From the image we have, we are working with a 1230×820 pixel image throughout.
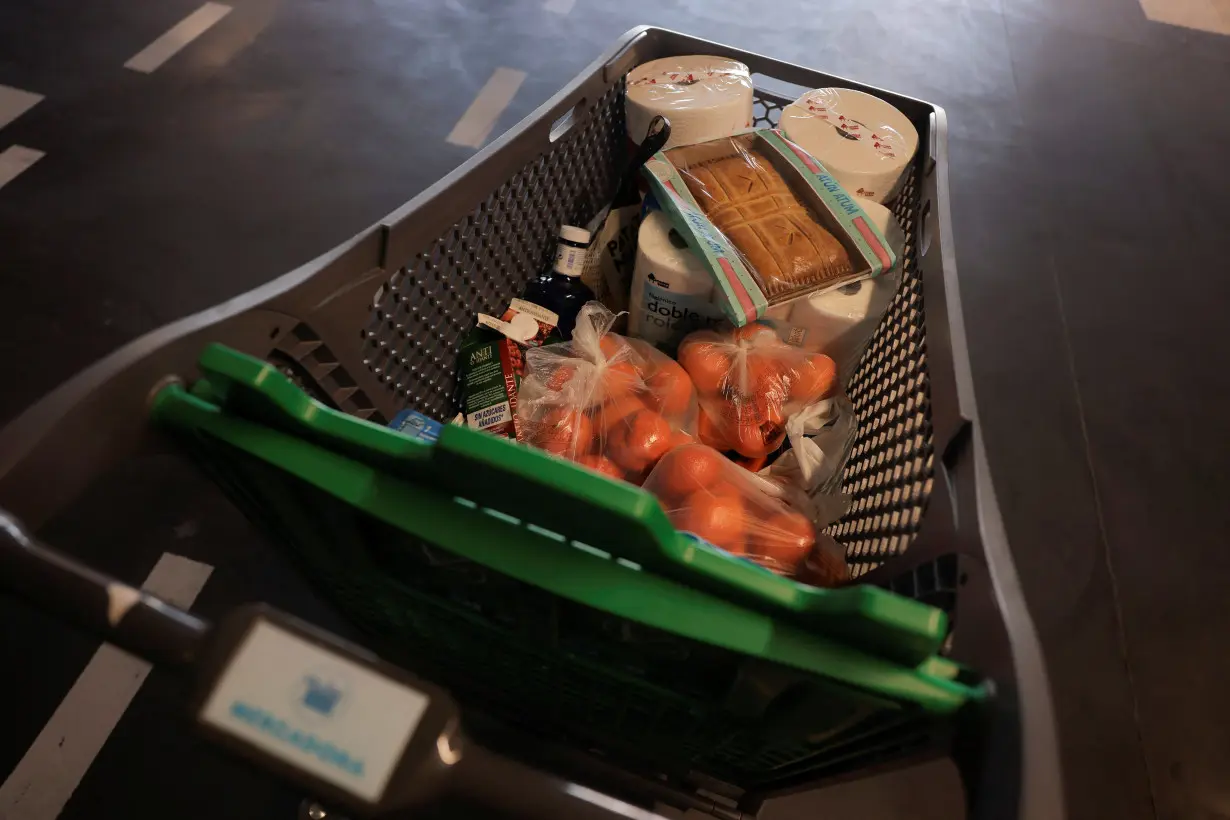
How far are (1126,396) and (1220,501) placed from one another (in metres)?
0.21

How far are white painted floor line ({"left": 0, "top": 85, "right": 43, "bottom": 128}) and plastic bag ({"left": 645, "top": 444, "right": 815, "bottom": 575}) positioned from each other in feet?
5.08

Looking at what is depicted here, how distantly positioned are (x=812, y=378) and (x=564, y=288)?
0.29 metres

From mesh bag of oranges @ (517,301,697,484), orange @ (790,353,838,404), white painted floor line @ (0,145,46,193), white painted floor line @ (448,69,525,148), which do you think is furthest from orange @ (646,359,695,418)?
white painted floor line @ (0,145,46,193)

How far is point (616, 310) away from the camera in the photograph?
0.90 meters

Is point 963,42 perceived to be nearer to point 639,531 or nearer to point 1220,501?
point 1220,501

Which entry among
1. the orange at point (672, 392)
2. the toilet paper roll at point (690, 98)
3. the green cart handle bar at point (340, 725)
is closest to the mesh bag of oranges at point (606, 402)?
the orange at point (672, 392)

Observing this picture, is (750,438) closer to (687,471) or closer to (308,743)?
(687,471)

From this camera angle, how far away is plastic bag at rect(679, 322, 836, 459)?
2.40ft

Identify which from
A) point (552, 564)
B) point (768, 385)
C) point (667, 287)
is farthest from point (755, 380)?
point (552, 564)

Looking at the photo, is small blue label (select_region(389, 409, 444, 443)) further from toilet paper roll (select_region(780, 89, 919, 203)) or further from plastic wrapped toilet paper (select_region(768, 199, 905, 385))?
toilet paper roll (select_region(780, 89, 919, 203))

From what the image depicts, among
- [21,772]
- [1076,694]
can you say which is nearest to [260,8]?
[21,772]

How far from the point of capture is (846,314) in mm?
723

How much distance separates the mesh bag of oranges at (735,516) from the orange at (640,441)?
3cm

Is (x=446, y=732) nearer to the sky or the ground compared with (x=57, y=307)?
nearer to the sky
